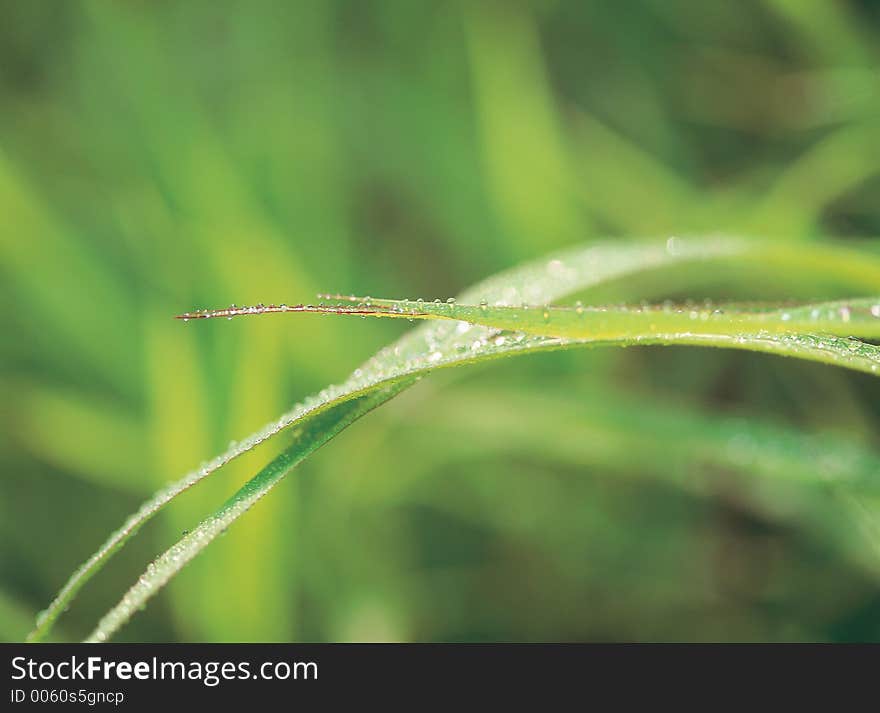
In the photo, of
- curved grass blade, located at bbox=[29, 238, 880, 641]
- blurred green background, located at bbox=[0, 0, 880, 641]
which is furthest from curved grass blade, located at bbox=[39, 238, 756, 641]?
blurred green background, located at bbox=[0, 0, 880, 641]

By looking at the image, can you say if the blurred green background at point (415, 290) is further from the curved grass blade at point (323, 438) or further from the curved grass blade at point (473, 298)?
the curved grass blade at point (323, 438)

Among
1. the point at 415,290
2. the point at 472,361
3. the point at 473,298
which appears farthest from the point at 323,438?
the point at 415,290

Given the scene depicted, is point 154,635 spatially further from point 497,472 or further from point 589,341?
point 589,341

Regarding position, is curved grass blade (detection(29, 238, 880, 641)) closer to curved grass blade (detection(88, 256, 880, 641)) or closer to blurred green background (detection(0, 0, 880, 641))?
curved grass blade (detection(88, 256, 880, 641))

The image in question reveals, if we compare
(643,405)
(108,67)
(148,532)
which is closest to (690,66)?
(643,405)

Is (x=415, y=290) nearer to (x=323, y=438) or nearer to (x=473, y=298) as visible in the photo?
(x=473, y=298)
